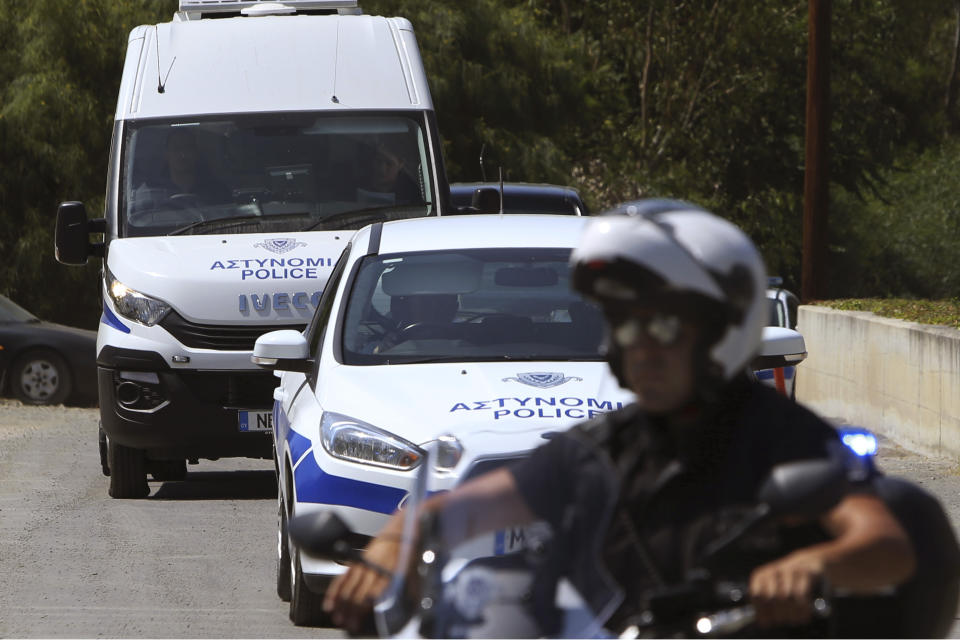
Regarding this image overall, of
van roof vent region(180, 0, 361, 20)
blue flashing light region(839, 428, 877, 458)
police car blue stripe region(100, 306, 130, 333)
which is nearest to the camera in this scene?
blue flashing light region(839, 428, 877, 458)

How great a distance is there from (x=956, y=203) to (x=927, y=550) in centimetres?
4319

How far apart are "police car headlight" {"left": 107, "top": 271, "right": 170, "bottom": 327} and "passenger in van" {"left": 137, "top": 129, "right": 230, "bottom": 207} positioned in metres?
0.89

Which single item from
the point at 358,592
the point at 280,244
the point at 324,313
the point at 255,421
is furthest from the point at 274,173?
the point at 358,592

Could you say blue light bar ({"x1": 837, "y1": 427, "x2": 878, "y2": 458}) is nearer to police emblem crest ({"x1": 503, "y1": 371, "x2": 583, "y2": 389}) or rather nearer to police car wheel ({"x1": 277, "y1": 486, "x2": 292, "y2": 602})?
police emblem crest ({"x1": 503, "y1": 371, "x2": 583, "y2": 389})

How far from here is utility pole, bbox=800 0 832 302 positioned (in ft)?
77.2

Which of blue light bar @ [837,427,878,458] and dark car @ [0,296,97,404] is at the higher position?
blue light bar @ [837,427,878,458]

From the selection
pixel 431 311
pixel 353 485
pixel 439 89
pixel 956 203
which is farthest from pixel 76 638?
pixel 956 203

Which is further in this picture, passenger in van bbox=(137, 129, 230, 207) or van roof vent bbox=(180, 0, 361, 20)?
van roof vent bbox=(180, 0, 361, 20)

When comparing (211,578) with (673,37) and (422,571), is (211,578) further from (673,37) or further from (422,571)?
(673,37)

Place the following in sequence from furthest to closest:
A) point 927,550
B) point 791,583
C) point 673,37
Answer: point 673,37
point 927,550
point 791,583

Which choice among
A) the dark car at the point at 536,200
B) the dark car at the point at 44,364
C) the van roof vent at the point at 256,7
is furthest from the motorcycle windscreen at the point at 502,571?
the dark car at the point at 44,364

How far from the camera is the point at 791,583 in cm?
258

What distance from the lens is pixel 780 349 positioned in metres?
7.45

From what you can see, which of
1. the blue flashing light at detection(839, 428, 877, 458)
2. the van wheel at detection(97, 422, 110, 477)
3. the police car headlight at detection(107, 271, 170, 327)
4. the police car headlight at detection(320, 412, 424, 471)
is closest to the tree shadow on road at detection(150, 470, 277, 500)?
the van wheel at detection(97, 422, 110, 477)
